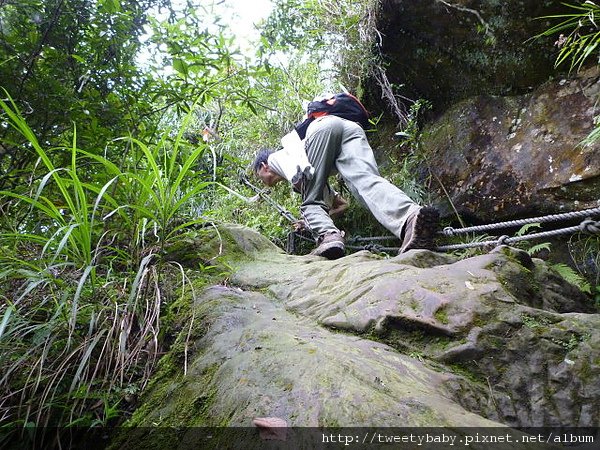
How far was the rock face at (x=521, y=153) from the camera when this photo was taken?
2.92 m

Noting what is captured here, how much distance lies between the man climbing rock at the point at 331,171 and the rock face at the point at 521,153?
0.84 meters

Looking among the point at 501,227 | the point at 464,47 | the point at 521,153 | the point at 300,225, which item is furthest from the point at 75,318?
the point at 464,47

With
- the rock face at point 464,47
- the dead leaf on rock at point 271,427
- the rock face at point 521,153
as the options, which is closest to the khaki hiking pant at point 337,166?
the rock face at point 521,153

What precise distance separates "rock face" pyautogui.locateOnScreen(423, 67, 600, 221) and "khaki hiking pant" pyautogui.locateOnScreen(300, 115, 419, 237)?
33.1 inches

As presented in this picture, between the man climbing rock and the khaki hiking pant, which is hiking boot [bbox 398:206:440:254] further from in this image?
the khaki hiking pant

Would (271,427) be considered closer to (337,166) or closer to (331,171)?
(337,166)

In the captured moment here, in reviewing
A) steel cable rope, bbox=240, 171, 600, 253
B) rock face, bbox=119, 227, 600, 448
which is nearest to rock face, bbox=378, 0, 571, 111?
→ steel cable rope, bbox=240, 171, 600, 253

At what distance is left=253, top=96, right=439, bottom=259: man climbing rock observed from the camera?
302 cm

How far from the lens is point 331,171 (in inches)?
150

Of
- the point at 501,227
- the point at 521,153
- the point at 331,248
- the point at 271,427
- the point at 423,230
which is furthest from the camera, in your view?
the point at 521,153

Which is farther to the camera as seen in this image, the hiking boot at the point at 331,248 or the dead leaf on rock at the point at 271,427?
the hiking boot at the point at 331,248

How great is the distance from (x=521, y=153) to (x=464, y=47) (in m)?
1.28

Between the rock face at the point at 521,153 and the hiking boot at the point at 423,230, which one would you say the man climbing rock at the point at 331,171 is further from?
the rock face at the point at 521,153

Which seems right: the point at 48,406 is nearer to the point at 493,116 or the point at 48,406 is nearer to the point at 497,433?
the point at 497,433
